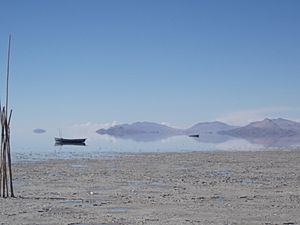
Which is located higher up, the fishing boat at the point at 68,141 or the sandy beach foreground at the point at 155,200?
the fishing boat at the point at 68,141

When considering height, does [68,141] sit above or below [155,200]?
above

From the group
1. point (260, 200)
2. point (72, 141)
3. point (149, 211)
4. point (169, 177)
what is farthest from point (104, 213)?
point (72, 141)

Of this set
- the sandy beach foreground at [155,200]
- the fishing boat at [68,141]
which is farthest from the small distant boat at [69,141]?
the sandy beach foreground at [155,200]

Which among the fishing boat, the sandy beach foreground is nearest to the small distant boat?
the fishing boat

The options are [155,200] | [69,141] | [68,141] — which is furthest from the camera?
[69,141]

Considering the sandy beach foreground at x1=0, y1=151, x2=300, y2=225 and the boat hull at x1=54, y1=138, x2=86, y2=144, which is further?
the boat hull at x1=54, y1=138, x2=86, y2=144

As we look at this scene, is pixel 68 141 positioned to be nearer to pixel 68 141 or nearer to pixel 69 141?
pixel 68 141

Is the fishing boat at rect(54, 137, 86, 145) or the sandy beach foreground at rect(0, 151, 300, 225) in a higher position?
the fishing boat at rect(54, 137, 86, 145)

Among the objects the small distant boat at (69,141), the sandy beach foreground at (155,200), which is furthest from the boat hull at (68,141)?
the sandy beach foreground at (155,200)

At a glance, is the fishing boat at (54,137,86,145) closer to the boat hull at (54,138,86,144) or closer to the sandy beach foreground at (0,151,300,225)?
the boat hull at (54,138,86,144)

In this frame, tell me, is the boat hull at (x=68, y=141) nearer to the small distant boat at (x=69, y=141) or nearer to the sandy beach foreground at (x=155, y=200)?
the small distant boat at (x=69, y=141)

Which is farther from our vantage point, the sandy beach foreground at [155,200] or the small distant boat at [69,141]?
the small distant boat at [69,141]

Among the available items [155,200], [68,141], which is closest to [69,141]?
[68,141]

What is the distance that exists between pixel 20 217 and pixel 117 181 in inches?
415
